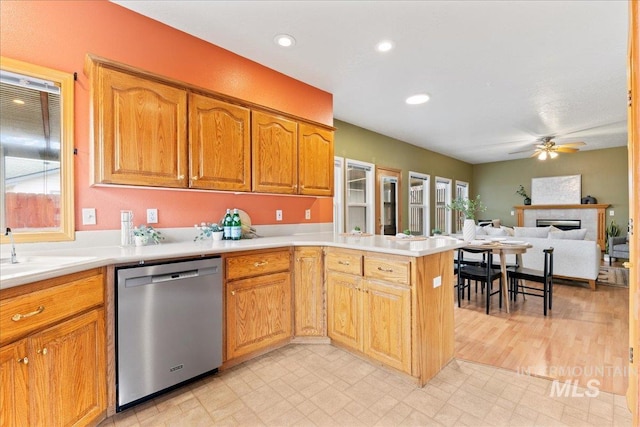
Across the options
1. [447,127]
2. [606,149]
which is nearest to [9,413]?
[447,127]

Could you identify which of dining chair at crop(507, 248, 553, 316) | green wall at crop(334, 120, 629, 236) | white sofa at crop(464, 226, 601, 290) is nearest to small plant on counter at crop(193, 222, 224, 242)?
green wall at crop(334, 120, 629, 236)

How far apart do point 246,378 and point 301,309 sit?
706 millimetres

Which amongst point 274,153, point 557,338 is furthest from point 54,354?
point 557,338

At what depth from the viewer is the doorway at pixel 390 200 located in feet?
17.5

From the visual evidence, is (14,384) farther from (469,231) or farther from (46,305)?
(469,231)

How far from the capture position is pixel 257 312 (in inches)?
92.4

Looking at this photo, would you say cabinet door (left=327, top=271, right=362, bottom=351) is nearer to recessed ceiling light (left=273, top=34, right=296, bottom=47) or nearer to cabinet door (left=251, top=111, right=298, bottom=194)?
cabinet door (left=251, top=111, right=298, bottom=194)

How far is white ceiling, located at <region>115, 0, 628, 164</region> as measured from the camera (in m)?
2.14

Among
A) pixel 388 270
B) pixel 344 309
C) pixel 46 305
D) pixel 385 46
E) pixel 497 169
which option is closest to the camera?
pixel 46 305

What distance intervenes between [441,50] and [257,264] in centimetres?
253

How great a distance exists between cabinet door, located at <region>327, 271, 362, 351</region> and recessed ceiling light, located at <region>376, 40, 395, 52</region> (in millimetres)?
2038

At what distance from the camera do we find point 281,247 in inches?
97.7

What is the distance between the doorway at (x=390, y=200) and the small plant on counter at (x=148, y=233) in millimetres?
3788

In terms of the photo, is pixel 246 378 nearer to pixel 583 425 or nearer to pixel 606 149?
pixel 583 425
